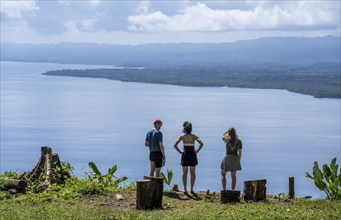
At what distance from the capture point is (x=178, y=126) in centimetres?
11125

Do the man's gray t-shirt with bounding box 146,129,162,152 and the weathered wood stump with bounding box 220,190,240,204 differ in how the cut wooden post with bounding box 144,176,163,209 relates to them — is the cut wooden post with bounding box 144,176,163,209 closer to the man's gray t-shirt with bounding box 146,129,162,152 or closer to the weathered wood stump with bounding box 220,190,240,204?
the weathered wood stump with bounding box 220,190,240,204

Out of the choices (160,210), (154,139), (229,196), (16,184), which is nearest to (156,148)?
(154,139)

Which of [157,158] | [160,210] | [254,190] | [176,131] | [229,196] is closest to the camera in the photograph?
[160,210]

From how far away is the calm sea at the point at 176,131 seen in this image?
88.9 metres

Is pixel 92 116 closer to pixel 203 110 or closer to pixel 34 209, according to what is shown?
pixel 203 110

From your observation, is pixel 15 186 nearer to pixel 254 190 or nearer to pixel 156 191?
pixel 156 191

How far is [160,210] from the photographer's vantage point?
13.7 metres

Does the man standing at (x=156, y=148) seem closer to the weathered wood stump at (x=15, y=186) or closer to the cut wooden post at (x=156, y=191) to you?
the cut wooden post at (x=156, y=191)

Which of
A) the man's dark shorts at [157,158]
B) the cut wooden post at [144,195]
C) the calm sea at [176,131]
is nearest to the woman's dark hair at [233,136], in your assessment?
the man's dark shorts at [157,158]

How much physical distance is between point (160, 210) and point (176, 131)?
304 feet

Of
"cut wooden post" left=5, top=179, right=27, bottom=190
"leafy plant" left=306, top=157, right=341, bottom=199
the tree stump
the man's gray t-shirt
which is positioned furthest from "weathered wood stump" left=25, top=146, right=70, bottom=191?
"leafy plant" left=306, top=157, right=341, bottom=199

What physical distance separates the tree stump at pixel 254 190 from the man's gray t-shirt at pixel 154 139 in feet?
7.05

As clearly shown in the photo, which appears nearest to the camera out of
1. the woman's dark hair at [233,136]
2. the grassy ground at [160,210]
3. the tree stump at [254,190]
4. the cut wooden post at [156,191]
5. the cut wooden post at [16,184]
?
the grassy ground at [160,210]

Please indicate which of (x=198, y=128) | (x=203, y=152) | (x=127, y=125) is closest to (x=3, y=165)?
(x=203, y=152)
